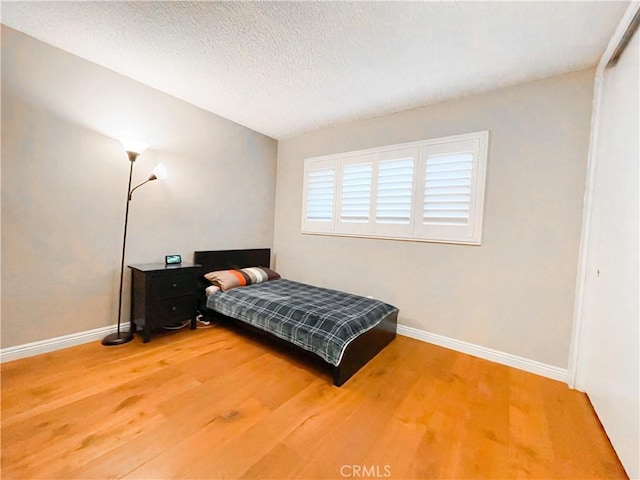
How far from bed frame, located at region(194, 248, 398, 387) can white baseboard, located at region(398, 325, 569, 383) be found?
0.26m

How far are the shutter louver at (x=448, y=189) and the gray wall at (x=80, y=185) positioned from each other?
8.50 feet

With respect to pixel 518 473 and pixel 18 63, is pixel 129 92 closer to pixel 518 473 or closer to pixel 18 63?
pixel 18 63

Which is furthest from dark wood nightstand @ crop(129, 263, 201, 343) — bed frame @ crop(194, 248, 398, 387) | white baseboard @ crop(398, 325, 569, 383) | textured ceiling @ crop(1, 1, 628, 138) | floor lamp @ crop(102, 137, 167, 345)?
white baseboard @ crop(398, 325, 569, 383)

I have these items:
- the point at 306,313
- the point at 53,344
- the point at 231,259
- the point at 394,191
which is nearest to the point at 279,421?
the point at 306,313

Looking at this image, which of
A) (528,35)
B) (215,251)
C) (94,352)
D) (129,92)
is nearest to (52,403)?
(94,352)

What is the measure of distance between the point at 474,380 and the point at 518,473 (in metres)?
0.85

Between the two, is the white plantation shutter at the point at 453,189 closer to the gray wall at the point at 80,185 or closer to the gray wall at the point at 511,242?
the gray wall at the point at 511,242

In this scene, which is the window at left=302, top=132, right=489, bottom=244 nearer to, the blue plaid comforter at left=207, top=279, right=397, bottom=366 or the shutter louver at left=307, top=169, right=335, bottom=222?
the shutter louver at left=307, top=169, right=335, bottom=222

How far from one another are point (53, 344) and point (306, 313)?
2.17 m

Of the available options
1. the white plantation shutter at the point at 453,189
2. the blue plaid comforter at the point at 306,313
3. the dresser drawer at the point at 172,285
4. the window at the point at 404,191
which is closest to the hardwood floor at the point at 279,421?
the blue plaid comforter at the point at 306,313

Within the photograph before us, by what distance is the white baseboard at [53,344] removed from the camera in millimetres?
2014

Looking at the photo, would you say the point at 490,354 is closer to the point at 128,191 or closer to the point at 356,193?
the point at 356,193

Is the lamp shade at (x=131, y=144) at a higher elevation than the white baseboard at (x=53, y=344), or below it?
higher

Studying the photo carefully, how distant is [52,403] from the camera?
1.59 meters
